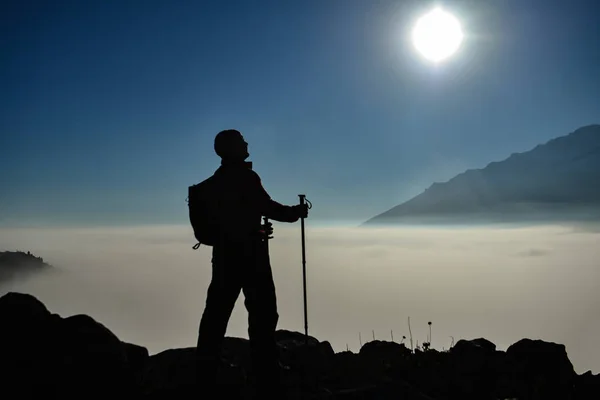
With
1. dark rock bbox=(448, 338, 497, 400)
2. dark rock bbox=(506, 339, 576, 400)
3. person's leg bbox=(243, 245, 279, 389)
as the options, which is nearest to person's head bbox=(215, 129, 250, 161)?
person's leg bbox=(243, 245, 279, 389)

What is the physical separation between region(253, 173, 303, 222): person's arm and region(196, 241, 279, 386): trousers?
547 mm

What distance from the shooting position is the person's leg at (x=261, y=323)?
6.09 metres

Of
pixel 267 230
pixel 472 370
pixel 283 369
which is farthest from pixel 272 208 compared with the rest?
pixel 472 370

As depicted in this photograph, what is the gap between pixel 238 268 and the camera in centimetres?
612

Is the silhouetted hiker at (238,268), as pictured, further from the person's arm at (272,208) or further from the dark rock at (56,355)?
the dark rock at (56,355)

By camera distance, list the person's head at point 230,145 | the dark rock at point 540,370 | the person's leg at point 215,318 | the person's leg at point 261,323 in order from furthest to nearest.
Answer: the dark rock at point 540,370
the person's head at point 230,145
the person's leg at point 261,323
the person's leg at point 215,318

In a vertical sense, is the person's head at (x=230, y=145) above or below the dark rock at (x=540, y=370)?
above

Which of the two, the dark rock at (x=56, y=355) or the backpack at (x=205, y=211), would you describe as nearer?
the dark rock at (x=56, y=355)

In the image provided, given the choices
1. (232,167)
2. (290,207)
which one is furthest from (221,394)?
(232,167)

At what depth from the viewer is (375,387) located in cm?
674

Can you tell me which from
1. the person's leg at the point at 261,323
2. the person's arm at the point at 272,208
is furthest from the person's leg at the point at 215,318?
the person's arm at the point at 272,208

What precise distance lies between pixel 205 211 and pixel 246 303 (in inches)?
55.5

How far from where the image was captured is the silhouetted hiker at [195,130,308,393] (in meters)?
6.01

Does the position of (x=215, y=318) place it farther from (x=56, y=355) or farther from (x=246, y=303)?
(x=56, y=355)
